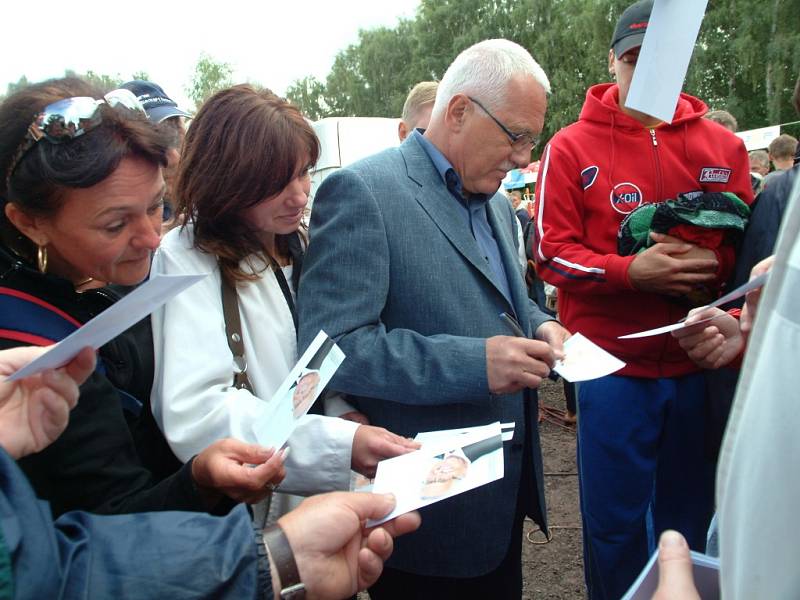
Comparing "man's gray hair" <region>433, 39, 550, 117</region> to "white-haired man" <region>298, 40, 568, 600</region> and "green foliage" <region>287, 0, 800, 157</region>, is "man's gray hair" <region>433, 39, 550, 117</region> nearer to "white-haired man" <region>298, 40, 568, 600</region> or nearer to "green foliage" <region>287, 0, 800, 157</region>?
"white-haired man" <region>298, 40, 568, 600</region>

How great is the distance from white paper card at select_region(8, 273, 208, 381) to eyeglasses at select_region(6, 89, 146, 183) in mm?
454

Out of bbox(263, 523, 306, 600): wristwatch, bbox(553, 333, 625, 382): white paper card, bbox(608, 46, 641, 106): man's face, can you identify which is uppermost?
bbox(608, 46, 641, 106): man's face

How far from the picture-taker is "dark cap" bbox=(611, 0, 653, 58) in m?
2.42

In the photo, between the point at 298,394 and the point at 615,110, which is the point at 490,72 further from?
the point at 298,394

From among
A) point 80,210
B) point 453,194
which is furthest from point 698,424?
point 80,210

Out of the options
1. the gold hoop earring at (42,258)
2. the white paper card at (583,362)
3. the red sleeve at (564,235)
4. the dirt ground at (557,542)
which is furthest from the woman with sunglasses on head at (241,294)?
the dirt ground at (557,542)

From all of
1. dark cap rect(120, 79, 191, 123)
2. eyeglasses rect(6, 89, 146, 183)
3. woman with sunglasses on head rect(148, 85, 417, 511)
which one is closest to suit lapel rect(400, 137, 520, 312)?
woman with sunglasses on head rect(148, 85, 417, 511)

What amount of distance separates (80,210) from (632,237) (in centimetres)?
187

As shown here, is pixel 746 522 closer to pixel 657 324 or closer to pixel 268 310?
pixel 268 310

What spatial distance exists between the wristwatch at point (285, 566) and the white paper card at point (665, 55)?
54.4 inches

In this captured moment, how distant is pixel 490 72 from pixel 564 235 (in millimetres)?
760

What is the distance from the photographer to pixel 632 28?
246 centimetres

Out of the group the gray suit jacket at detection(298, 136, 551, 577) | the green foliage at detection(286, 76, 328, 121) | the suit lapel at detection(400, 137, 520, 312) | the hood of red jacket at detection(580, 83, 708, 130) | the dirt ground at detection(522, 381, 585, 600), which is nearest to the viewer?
the gray suit jacket at detection(298, 136, 551, 577)

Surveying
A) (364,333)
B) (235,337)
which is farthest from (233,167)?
(364,333)
